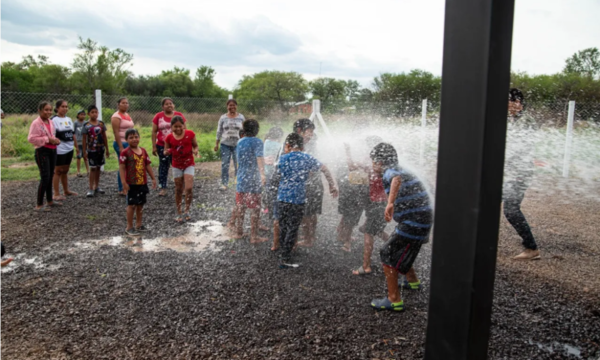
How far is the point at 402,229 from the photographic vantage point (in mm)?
3521

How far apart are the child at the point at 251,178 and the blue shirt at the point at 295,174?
2.98ft

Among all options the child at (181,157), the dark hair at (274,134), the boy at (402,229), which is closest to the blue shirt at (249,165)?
the dark hair at (274,134)

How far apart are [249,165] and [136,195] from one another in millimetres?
1683

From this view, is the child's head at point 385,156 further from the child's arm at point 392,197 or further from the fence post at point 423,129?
the fence post at point 423,129

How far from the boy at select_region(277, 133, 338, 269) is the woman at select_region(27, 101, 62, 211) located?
4.45 metres

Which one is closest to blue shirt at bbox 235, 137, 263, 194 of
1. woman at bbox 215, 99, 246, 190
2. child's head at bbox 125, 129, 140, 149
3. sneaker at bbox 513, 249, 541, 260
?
child's head at bbox 125, 129, 140, 149

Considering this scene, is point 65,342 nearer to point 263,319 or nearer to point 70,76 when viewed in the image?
point 263,319

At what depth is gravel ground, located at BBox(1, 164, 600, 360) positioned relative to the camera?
9.61 ft

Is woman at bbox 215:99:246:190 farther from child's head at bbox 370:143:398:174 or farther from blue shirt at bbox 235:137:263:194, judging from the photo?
child's head at bbox 370:143:398:174

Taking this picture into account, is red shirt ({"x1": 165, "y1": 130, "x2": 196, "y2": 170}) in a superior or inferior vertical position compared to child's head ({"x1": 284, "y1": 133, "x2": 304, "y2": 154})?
inferior

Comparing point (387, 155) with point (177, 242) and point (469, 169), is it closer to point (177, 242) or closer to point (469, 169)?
point (469, 169)

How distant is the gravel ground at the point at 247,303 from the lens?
293 cm

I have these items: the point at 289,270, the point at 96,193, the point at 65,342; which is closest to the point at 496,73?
the point at 65,342

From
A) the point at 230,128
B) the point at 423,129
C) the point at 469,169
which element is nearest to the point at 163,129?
the point at 230,128
